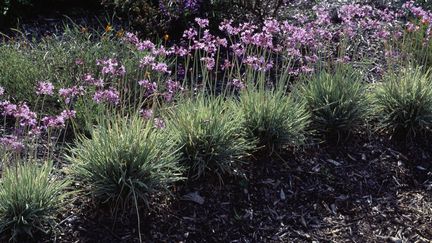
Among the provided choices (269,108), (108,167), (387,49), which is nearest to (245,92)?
(269,108)

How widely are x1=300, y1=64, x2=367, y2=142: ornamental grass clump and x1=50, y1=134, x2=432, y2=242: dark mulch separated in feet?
0.47

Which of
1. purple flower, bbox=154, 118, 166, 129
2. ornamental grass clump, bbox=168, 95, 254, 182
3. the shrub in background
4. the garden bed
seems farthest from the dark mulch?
the shrub in background

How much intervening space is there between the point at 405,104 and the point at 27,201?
3.04 m

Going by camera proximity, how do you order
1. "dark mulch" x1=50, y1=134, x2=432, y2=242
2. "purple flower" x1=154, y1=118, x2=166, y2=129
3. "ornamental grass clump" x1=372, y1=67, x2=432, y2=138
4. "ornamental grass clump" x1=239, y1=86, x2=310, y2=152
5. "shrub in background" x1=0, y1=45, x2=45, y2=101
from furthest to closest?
"shrub in background" x1=0, y1=45, x2=45, y2=101
"ornamental grass clump" x1=372, y1=67, x2=432, y2=138
"ornamental grass clump" x1=239, y1=86, x2=310, y2=152
"purple flower" x1=154, y1=118, x2=166, y2=129
"dark mulch" x1=50, y1=134, x2=432, y2=242

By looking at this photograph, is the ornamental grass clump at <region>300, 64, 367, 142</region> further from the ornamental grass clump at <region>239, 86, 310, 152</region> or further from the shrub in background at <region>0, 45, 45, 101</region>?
the shrub in background at <region>0, 45, 45, 101</region>

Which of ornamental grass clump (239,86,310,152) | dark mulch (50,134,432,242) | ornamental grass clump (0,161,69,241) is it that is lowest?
dark mulch (50,134,432,242)

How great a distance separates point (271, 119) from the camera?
15.6 ft

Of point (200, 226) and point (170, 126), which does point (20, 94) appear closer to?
point (170, 126)

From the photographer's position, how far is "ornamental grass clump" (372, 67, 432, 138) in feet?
17.2

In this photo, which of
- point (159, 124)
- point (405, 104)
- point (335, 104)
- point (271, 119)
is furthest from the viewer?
point (405, 104)

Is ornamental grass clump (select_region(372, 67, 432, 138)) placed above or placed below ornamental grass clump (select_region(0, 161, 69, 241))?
above

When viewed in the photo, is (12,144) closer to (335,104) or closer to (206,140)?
(206,140)

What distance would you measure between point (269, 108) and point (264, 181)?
526 mm

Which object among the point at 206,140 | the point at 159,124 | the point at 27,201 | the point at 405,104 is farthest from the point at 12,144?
the point at 405,104
